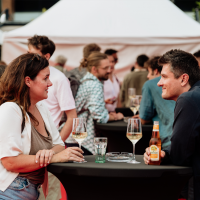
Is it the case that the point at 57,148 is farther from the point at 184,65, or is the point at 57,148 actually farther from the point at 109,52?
the point at 109,52

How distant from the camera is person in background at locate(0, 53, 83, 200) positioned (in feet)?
6.80

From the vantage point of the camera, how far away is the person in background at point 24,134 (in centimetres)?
207

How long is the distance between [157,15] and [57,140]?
14.9 feet

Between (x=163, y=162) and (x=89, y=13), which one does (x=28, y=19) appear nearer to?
(x=89, y=13)

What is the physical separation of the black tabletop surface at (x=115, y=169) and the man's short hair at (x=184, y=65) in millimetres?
671

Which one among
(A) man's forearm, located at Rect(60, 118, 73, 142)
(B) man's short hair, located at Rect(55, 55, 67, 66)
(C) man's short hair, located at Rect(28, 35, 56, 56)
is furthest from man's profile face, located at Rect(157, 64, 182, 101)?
(B) man's short hair, located at Rect(55, 55, 67, 66)

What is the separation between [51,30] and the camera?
20.6ft

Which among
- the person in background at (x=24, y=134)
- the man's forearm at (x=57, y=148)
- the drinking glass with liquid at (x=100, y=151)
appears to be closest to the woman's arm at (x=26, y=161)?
the person in background at (x=24, y=134)

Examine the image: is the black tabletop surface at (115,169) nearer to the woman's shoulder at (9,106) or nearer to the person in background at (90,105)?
the woman's shoulder at (9,106)

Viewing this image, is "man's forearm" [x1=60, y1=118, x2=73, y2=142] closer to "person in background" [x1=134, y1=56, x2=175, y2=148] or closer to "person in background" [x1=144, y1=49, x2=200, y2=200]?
"person in background" [x1=134, y1=56, x2=175, y2=148]

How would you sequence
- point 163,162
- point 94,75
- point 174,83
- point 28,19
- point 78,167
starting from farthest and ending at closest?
point 28,19
point 94,75
point 174,83
point 163,162
point 78,167

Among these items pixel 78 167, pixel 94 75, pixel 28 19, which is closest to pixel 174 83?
pixel 78 167

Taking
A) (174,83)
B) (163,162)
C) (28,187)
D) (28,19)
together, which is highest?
(174,83)

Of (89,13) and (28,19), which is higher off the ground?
(89,13)
